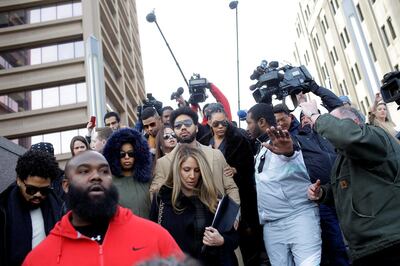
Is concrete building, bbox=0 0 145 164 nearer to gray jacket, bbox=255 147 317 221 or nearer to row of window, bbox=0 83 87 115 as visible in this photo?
row of window, bbox=0 83 87 115

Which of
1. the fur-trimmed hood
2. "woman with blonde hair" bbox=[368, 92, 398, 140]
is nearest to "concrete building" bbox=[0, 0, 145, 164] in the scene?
the fur-trimmed hood

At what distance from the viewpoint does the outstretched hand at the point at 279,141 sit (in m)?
3.44

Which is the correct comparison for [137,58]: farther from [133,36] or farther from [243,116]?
[243,116]

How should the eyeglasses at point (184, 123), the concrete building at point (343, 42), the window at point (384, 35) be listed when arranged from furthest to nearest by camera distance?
the window at point (384, 35) → the concrete building at point (343, 42) → the eyeglasses at point (184, 123)

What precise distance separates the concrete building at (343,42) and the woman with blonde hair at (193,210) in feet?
13.2

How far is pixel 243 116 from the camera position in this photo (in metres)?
6.75

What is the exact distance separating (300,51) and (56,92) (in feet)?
89.6

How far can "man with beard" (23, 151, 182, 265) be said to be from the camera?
236 centimetres

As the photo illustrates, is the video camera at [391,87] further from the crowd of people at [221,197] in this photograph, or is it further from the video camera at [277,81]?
the video camera at [277,81]

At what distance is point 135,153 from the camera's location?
395 cm

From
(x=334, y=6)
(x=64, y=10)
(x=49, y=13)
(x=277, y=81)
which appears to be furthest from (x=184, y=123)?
(x=334, y=6)

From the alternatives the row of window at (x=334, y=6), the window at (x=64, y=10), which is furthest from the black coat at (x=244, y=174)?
the row of window at (x=334, y=6)

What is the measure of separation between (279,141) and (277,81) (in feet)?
3.96

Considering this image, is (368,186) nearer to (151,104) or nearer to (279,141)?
(279,141)
